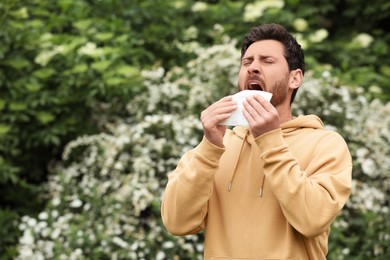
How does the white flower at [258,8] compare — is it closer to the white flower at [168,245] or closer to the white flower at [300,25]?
the white flower at [300,25]

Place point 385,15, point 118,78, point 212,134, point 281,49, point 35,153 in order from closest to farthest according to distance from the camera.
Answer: point 212,134
point 281,49
point 118,78
point 35,153
point 385,15

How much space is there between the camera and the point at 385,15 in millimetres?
6945

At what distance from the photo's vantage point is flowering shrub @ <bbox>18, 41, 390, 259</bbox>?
466 centimetres

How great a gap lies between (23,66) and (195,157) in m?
3.18

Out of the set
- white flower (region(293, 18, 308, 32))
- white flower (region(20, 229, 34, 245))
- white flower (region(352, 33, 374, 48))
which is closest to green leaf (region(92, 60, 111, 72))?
white flower (region(20, 229, 34, 245))

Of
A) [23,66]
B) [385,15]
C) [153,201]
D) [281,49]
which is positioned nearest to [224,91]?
[153,201]

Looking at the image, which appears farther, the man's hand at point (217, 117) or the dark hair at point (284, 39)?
the dark hair at point (284, 39)

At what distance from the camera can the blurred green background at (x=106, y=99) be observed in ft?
16.0

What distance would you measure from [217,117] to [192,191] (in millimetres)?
236

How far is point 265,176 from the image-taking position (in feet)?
7.35

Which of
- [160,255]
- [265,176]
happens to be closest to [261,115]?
[265,176]

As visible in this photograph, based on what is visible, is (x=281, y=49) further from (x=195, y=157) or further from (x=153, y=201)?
(x=153, y=201)

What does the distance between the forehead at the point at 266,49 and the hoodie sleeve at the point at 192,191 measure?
1.04 ft

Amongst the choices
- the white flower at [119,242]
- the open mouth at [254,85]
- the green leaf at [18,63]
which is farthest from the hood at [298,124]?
the green leaf at [18,63]
